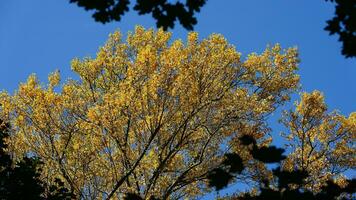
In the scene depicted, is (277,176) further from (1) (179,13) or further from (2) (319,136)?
(2) (319,136)

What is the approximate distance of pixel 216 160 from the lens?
17594 millimetres

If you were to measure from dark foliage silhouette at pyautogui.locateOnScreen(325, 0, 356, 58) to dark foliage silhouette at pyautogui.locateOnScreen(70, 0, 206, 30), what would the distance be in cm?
159

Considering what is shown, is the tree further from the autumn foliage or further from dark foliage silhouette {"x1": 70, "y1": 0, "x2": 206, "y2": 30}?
the autumn foliage

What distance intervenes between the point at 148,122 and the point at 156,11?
11.7 m

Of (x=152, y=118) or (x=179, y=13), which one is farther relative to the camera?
(x=152, y=118)

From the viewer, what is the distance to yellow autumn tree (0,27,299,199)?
54.0 feet

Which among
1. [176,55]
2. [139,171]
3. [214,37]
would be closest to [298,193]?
[139,171]

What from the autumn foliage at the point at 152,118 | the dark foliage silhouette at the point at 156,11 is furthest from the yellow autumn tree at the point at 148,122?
the dark foliage silhouette at the point at 156,11

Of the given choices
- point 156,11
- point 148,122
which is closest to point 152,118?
point 148,122

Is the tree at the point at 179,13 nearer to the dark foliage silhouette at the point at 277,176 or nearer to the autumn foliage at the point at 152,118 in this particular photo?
the dark foliage silhouette at the point at 277,176

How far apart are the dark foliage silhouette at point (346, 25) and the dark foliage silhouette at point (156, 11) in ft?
5.23

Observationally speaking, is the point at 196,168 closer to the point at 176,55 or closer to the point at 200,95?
the point at 200,95

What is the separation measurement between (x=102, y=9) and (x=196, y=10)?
43.9 inches

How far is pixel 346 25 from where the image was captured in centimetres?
541
